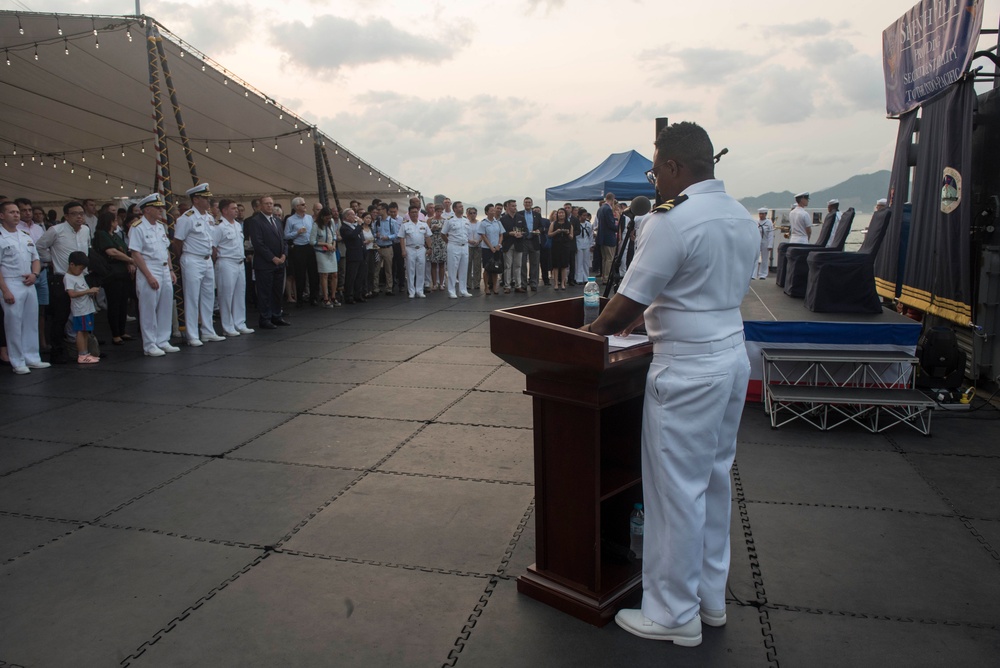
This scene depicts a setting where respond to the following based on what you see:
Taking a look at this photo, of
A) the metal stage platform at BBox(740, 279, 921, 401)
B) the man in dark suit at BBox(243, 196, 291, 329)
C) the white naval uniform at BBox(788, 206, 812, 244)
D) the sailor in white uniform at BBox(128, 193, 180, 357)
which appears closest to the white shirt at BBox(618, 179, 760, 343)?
the metal stage platform at BBox(740, 279, 921, 401)

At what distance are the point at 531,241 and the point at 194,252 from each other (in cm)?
739

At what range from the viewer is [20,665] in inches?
102

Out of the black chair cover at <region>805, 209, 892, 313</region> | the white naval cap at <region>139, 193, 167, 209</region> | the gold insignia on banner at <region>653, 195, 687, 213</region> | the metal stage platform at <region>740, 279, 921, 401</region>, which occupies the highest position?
the white naval cap at <region>139, 193, 167, 209</region>

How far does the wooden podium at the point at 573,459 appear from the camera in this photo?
8.51 feet

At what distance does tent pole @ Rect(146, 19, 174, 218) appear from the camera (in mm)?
9516

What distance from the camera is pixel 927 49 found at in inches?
311

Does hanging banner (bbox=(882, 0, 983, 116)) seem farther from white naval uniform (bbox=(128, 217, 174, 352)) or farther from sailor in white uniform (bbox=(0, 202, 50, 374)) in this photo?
sailor in white uniform (bbox=(0, 202, 50, 374))

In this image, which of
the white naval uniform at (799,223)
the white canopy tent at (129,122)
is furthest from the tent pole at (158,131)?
the white naval uniform at (799,223)

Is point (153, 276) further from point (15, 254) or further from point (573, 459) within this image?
point (573, 459)

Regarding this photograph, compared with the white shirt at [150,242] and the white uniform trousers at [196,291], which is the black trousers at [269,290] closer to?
the white uniform trousers at [196,291]

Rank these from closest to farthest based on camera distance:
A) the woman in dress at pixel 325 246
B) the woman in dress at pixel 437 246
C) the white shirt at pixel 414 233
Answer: the woman in dress at pixel 325 246 < the white shirt at pixel 414 233 < the woman in dress at pixel 437 246

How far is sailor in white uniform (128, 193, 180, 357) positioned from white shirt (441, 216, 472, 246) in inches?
245

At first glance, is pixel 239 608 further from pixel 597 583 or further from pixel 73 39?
pixel 73 39

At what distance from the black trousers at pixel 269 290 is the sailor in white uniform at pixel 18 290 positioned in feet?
10.3
